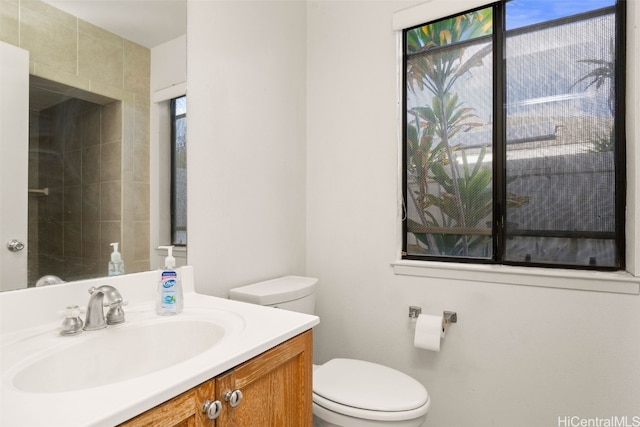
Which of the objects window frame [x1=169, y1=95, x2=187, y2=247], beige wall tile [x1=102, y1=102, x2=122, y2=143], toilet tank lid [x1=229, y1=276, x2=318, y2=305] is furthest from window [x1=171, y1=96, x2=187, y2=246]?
toilet tank lid [x1=229, y1=276, x2=318, y2=305]

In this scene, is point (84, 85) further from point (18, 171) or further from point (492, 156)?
point (492, 156)

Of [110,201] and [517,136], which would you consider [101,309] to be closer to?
[110,201]

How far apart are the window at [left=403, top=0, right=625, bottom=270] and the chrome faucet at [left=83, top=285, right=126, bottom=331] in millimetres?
1272

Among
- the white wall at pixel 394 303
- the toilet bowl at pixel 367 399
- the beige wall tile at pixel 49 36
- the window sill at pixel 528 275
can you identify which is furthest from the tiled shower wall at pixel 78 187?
the window sill at pixel 528 275

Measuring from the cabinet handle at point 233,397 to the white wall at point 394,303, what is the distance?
3.55ft

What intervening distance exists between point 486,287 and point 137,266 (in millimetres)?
1383

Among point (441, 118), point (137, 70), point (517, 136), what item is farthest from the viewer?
point (441, 118)

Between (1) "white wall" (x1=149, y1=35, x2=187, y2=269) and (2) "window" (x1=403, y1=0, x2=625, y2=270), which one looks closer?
(1) "white wall" (x1=149, y1=35, x2=187, y2=269)

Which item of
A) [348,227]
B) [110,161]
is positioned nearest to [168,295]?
[110,161]

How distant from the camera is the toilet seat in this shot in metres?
1.13

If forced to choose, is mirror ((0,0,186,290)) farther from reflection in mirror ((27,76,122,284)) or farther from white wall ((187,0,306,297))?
white wall ((187,0,306,297))

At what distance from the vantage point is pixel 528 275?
1385mm

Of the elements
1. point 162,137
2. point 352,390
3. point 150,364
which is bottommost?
point 352,390

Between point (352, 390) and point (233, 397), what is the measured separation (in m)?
0.66
